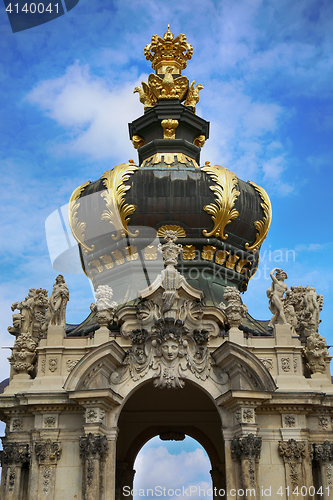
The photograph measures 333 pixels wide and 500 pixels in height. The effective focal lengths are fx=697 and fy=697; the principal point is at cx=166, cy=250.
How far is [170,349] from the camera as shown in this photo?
21.9 meters

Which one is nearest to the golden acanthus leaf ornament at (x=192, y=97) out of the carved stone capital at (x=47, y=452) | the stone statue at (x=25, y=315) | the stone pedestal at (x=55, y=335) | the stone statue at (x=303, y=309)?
the stone statue at (x=303, y=309)

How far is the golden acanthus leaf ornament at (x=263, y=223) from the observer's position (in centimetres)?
2821

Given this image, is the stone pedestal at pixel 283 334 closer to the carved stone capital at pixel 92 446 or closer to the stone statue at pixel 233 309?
the stone statue at pixel 233 309

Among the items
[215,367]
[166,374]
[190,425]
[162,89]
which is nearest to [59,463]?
[166,374]

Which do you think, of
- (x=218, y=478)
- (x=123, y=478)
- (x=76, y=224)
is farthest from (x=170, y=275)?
(x=218, y=478)

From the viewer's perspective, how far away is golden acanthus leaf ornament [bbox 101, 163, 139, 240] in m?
27.0

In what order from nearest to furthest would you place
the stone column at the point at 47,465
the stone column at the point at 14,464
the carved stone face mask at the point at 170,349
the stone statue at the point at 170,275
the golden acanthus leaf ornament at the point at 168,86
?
the stone column at the point at 47,465 < the stone column at the point at 14,464 < the carved stone face mask at the point at 170,349 < the stone statue at the point at 170,275 < the golden acanthus leaf ornament at the point at 168,86

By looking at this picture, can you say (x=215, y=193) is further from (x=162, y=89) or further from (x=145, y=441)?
(x=145, y=441)

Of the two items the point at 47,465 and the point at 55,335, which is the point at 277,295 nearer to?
the point at 55,335

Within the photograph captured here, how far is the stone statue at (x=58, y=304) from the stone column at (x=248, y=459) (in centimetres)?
698

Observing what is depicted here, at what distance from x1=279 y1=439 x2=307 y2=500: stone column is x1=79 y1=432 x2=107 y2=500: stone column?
214 inches

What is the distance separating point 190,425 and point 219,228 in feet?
25.8

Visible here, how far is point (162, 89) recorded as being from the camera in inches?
1255

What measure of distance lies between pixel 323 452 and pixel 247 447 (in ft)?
9.15
